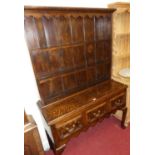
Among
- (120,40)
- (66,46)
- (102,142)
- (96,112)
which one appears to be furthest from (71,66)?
(102,142)

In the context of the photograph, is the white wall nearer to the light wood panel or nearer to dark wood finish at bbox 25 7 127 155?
dark wood finish at bbox 25 7 127 155

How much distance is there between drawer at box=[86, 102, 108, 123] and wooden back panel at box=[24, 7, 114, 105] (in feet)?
1.09

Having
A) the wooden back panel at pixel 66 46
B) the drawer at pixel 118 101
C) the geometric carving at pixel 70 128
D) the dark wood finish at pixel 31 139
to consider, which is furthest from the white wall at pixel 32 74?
the drawer at pixel 118 101

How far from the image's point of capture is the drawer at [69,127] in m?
1.28

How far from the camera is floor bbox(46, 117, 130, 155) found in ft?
5.38

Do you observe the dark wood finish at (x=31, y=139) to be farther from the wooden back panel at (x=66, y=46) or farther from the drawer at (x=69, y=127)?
the wooden back panel at (x=66, y=46)

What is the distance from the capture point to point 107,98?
60.8 inches

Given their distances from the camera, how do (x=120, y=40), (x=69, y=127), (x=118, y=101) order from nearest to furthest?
(x=69, y=127) < (x=118, y=101) < (x=120, y=40)

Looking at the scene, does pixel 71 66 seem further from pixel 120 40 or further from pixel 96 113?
pixel 120 40

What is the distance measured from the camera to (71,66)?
1.51 m

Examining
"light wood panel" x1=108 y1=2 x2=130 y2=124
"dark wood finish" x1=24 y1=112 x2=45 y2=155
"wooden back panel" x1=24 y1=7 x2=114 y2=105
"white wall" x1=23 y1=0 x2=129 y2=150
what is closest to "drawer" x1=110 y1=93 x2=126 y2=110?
"light wood panel" x1=108 y1=2 x2=130 y2=124
